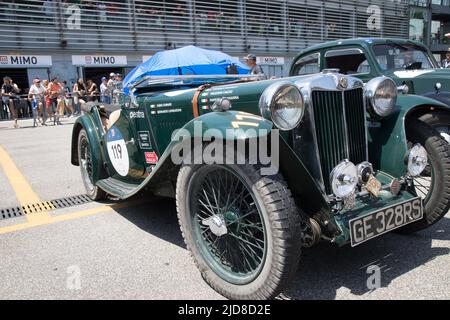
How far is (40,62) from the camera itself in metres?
16.5

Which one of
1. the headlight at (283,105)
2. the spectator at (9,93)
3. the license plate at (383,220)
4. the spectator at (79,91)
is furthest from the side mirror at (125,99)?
the spectator at (79,91)

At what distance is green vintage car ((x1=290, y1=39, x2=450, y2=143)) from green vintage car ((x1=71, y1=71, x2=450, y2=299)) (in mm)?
2616

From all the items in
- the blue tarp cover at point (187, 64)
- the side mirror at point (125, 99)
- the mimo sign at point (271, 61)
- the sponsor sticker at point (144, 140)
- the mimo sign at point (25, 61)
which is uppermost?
the mimo sign at point (271, 61)

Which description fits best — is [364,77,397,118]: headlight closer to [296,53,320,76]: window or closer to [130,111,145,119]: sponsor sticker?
[130,111,145,119]: sponsor sticker

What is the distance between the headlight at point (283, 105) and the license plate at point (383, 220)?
0.65m

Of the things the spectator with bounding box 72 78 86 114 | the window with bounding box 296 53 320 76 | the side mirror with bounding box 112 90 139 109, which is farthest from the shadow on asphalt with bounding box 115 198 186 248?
the spectator with bounding box 72 78 86 114

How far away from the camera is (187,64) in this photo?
13.8 feet

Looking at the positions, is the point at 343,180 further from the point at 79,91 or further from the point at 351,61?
the point at 79,91

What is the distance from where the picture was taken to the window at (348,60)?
575cm

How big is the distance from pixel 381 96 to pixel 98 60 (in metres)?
16.8

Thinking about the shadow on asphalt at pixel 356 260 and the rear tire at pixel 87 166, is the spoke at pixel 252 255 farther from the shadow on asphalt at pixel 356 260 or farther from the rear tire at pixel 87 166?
the rear tire at pixel 87 166

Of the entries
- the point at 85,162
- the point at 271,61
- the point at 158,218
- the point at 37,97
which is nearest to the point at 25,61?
the point at 37,97

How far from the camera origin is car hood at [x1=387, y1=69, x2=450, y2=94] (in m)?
5.23
